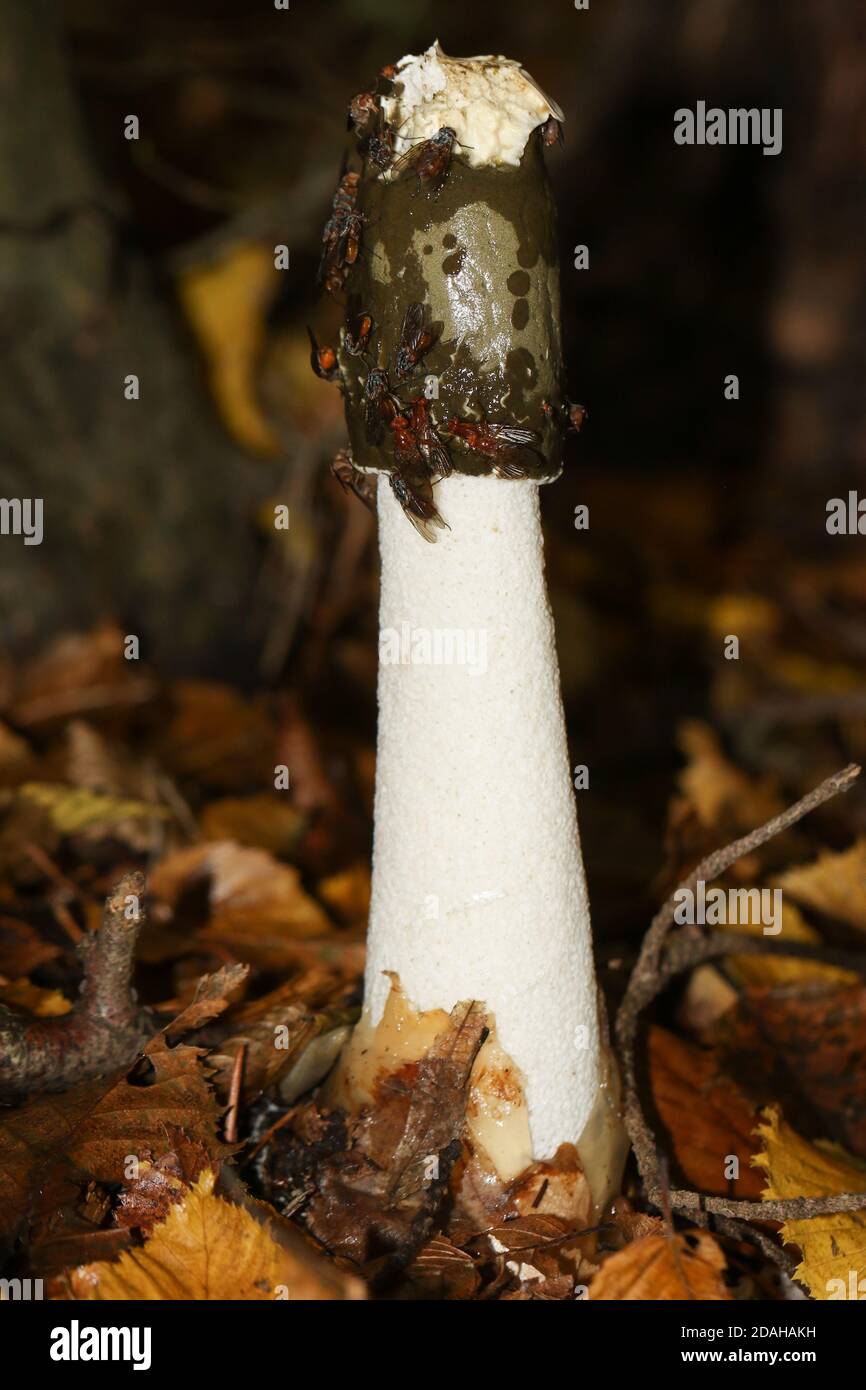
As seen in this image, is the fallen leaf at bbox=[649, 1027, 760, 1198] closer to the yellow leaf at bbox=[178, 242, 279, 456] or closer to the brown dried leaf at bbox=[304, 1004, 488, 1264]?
the brown dried leaf at bbox=[304, 1004, 488, 1264]

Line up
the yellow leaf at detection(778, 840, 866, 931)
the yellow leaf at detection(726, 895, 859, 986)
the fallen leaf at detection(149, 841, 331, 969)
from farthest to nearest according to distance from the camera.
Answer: the yellow leaf at detection(778, 840, 866, 931) < the fallen leaf at detection(149, 841, 331, 969) < the yellow leaf at detection(726, 895, 859, 986)

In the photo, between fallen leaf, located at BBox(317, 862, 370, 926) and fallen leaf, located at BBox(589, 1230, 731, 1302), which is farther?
fallen leaf, located at BBox(317, 862, 370, 926)

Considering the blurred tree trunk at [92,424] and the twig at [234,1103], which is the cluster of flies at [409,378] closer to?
the twig at [234,1103]

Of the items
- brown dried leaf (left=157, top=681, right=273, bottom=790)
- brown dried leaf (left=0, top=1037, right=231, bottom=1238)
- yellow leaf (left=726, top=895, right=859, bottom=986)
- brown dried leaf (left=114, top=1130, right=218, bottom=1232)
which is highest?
brown dried leaf (left=157, top=681, right=273, bottom=790)

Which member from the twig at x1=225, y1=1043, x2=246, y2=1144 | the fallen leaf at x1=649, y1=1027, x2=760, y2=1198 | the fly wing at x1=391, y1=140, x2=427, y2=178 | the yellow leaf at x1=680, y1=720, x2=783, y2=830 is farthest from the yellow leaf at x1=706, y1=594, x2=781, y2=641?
the fly wing at x1=391, y1=140, x2=427, y2=178

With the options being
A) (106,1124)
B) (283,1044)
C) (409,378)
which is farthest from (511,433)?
(106,1124)

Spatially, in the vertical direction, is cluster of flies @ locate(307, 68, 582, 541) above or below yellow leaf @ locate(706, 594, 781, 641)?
below
